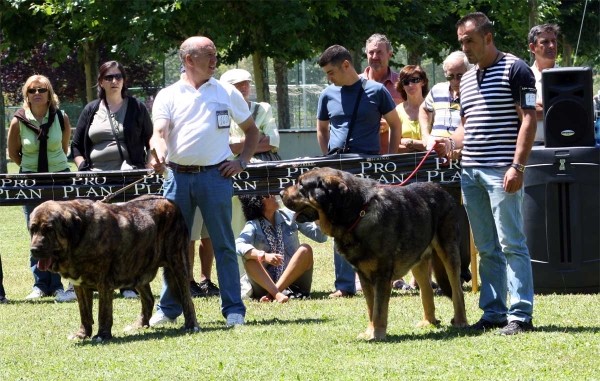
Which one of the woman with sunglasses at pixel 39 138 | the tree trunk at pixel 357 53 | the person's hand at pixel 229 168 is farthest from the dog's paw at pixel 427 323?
the tree trunk at pixel 357 53

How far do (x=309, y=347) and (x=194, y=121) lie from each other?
2.09 meters

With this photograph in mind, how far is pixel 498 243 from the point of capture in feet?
24.2

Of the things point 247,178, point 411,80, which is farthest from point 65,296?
point 411,80

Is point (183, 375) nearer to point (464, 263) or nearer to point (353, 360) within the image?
point (353, 360)

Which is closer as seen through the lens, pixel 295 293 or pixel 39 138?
pixel 295 293

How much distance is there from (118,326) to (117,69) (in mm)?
2803

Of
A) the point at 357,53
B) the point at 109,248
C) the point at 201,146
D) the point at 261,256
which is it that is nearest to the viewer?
the point at 109,248

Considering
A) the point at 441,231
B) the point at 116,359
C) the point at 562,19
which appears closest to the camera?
the point at 116,359

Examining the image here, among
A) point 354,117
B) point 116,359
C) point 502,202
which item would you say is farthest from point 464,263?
point 116,359

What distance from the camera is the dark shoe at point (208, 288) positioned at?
1024 centimetres

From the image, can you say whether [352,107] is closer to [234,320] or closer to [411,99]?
[411,99]

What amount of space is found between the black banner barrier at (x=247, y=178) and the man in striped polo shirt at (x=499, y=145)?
7.46 feet

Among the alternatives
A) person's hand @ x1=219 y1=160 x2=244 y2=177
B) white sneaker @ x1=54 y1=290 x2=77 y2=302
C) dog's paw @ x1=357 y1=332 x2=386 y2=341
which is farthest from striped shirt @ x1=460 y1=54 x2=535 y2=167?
white sneaker @ x1=54 y1=290 x2=77 y2=302

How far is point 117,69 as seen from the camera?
9.92 m
